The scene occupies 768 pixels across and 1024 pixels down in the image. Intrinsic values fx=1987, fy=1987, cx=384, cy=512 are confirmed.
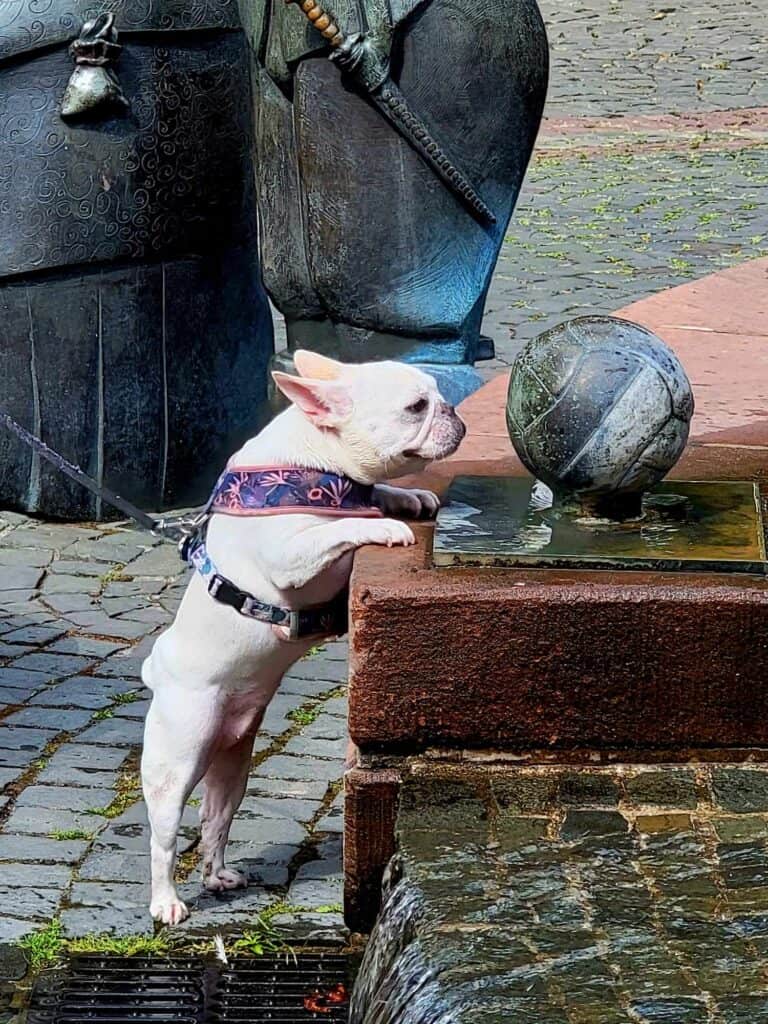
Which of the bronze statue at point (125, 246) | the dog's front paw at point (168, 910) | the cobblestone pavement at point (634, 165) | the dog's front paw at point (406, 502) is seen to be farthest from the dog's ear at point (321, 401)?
the cobblestone pavement at point (634, 165)

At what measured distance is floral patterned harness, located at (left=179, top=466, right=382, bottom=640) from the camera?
374 centimetres

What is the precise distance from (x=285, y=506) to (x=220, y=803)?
31.0 inches

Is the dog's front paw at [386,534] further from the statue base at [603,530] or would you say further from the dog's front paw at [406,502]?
the dog's front paw at [406,502]

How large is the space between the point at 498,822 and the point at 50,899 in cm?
131

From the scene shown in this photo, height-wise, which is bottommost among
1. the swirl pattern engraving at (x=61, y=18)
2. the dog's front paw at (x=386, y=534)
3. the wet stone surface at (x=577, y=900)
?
the wet stone surface at (x=577, y=900)

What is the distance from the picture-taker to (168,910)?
13.4 ft

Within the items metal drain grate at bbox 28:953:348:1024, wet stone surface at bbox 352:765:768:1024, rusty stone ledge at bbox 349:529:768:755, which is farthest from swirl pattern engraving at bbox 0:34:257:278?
wet stone surface at bbox 352:765:768:1024

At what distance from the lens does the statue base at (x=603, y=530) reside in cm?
362

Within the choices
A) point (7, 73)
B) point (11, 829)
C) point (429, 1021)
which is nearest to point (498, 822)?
point (429, 1021)

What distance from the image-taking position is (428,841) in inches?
131

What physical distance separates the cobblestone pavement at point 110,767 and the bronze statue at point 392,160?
1.10 m

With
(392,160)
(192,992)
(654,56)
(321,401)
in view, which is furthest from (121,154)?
(654,56)

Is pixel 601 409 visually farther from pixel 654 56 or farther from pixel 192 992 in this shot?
pixel 654 56

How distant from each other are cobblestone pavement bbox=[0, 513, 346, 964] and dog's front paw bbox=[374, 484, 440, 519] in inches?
35.5
